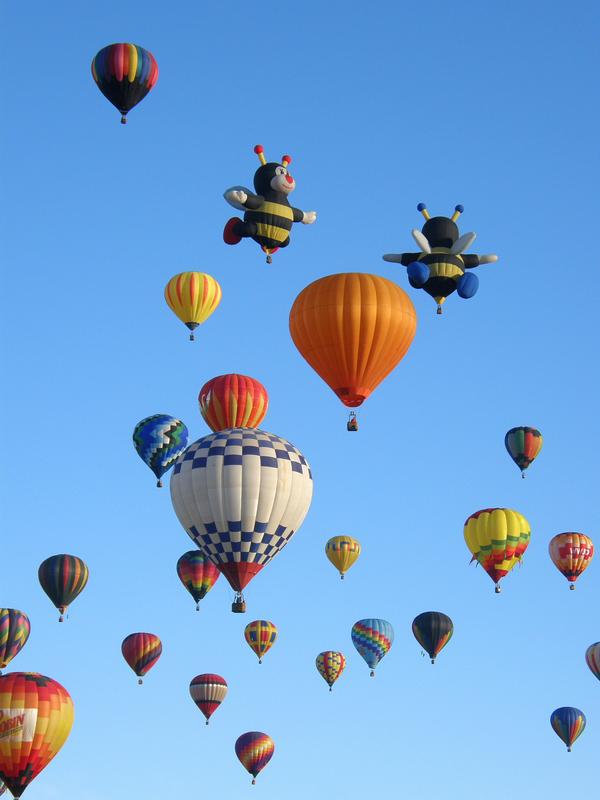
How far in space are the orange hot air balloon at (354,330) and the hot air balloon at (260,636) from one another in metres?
16.1

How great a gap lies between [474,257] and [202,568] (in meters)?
14.1

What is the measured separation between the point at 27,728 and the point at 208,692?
47.3 ft

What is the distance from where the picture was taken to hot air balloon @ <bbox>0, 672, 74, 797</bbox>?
3909 centimetres

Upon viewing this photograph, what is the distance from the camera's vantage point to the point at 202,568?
48.0 meters

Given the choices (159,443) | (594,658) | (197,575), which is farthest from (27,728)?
(594,658)

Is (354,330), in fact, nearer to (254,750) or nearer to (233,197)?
(233,197)

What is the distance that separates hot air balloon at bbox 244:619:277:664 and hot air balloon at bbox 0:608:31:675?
8120mm

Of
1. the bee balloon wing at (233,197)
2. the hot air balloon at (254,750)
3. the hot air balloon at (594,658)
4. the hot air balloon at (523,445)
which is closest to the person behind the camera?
the bee balloon wing at (233,197)

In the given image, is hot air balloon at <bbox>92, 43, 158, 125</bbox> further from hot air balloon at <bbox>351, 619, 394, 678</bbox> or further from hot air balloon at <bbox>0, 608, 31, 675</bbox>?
hot air balloon at <bbox>351, 619, 394, 678</bbox>

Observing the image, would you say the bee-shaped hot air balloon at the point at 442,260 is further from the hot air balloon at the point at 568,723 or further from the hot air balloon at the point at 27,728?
the hot air balloon at the point at 568,723

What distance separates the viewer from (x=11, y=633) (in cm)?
4684

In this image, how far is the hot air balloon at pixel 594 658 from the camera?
51875 millimetres

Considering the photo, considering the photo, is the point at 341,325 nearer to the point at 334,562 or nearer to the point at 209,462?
the point at 209,462

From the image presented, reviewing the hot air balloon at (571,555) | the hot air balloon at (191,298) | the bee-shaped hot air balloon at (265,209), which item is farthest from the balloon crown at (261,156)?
the hot air balloon at (571,555)
